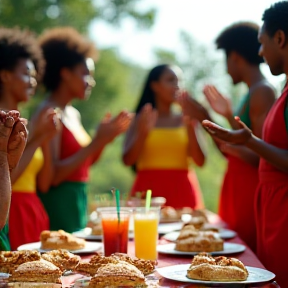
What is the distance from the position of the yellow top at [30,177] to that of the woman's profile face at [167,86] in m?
1.64

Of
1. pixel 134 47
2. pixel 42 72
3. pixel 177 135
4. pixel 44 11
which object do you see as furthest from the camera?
pixel 134 47

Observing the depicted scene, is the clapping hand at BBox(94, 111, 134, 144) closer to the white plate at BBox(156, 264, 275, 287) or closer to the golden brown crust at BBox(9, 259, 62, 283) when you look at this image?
the white plate at BBox(156, 264, 275, 287)

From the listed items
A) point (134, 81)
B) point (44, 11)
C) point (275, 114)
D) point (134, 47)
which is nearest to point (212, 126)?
point (275, 114)

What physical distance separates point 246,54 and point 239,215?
105cm

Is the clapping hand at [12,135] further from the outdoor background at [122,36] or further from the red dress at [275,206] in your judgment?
the outdoor background at [122,36]

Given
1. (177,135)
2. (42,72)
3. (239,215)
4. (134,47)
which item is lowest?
(239,215)

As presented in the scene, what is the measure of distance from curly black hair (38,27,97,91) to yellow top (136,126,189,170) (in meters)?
0.87

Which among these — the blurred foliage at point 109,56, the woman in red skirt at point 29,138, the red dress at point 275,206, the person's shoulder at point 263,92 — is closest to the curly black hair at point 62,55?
the woman in red skirt at point 29,138

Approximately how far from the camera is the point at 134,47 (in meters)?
11.6

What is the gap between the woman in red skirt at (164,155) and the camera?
16.9 feet

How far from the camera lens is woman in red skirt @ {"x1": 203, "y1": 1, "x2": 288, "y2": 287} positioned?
9.09 ft

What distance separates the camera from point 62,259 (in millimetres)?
2104

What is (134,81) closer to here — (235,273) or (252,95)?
(252,95)

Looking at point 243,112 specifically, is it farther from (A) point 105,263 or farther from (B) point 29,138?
(A) point 105,263
